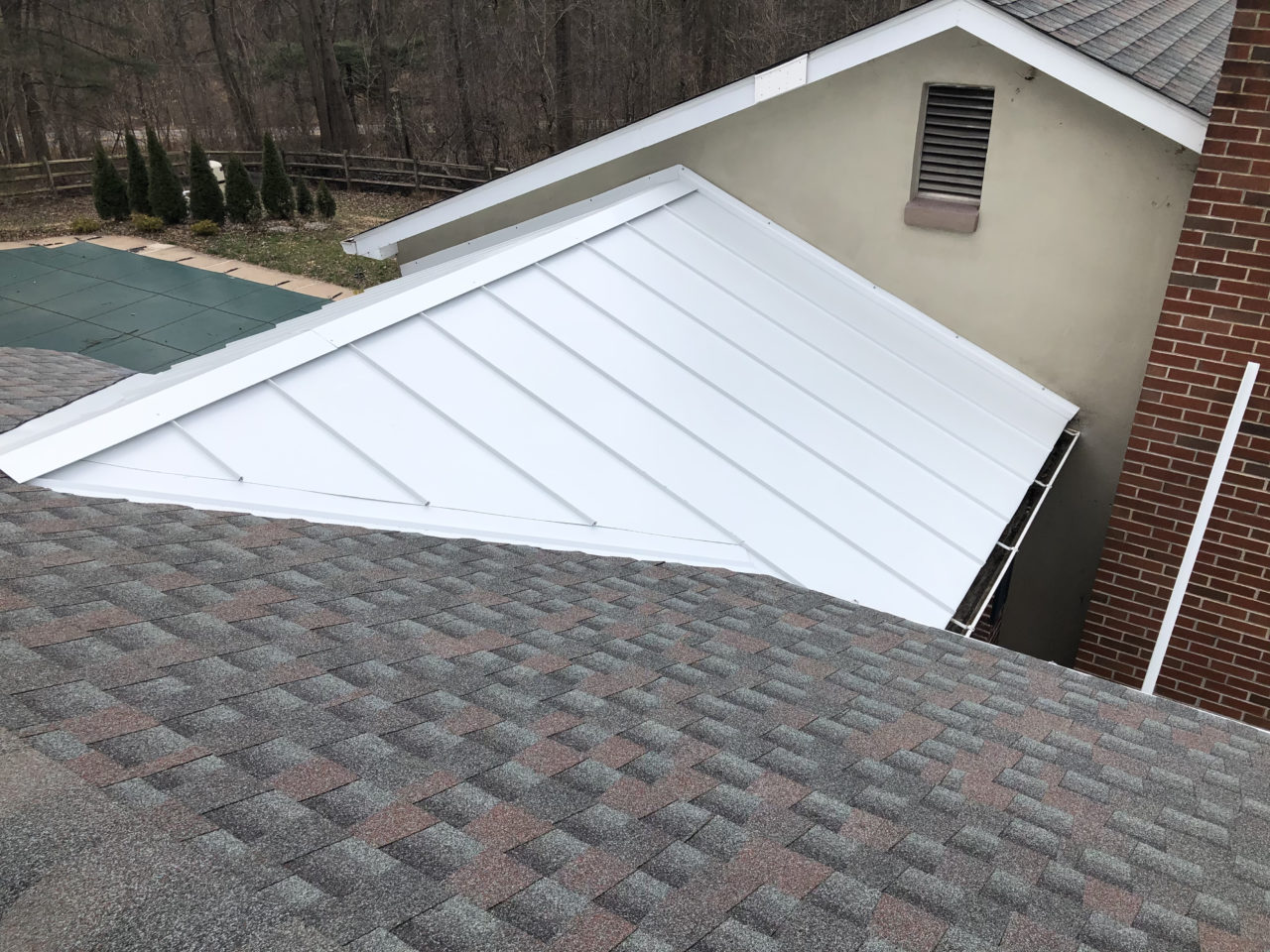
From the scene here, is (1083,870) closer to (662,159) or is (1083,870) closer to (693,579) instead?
(693,579)

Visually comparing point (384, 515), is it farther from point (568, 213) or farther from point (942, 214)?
point (942, 214)

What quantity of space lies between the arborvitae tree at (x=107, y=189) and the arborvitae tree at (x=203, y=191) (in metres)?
1.95

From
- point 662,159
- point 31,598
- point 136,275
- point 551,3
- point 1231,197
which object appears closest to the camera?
point 31,598

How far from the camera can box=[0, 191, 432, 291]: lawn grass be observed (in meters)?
22.0

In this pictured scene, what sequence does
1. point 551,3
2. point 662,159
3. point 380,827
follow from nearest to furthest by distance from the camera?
point 380,827 < point 662,159 < point 551,3

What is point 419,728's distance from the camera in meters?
3.19

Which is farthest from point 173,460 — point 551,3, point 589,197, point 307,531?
point 551,3

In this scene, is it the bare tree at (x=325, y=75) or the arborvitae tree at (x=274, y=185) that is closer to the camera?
the arborvitae tree at (x=274, y=185)

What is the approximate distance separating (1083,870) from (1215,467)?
4.28m

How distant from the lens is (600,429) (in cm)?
614

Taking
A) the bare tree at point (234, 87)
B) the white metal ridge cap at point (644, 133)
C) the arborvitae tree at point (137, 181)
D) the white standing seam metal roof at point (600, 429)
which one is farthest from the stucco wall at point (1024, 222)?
the bare tree at point (234, 87)

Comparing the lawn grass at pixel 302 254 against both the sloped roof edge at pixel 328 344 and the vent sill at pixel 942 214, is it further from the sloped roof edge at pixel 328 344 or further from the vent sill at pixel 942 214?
the vent sill at pixel 942 214

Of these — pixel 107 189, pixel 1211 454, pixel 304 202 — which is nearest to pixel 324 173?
pixel 304 202

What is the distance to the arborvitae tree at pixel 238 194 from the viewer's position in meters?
24.2
